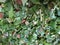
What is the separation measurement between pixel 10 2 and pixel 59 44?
59 centimetres

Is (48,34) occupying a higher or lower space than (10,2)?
lower

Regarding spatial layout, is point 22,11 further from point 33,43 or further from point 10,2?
point 33,43

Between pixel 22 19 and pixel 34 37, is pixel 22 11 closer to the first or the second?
pixel 22 19

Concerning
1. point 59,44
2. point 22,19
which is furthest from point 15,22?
point 59,44

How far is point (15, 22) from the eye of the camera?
6.79 ft

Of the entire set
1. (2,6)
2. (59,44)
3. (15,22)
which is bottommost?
(59,44)

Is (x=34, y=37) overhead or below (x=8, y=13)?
below

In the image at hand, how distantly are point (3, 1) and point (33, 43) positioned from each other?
47cm

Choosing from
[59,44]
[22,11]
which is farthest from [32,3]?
[59,44]

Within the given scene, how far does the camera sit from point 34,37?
2.04 meters

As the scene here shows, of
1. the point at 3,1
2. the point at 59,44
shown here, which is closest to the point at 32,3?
the point at 3,1

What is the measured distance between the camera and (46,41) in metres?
2.04

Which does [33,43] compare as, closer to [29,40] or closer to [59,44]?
[29,40]

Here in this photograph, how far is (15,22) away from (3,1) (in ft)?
0.72
